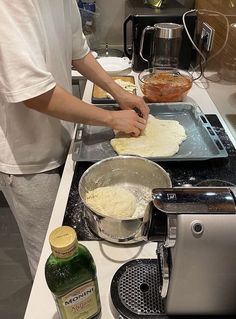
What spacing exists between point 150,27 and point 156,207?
1.17 meters

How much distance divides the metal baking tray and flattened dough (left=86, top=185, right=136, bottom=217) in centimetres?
18

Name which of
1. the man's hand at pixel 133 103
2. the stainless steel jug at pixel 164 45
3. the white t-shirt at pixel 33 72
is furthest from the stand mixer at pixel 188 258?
the stainless steel jug at pixel 164 45

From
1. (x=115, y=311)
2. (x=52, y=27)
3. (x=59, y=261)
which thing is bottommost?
(x=115, y=311)

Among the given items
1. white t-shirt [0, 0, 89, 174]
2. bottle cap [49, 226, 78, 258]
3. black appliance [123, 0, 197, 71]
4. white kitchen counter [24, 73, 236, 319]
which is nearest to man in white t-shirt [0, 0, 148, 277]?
white t-shirt [0, 0, 89, 174]

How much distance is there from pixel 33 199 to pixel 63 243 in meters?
0.53

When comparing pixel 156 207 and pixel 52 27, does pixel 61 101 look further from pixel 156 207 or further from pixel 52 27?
pixel 156 207

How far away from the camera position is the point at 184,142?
101 centimetres

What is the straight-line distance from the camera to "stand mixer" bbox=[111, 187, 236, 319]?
1.48 feet

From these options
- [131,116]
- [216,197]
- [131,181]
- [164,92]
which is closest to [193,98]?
[164,92]

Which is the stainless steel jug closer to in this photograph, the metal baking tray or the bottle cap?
the metal baking tray

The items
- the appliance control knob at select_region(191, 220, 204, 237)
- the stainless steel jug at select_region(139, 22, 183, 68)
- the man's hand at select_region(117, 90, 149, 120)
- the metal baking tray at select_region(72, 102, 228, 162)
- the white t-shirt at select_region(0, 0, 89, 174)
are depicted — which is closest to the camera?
the appliance control knob at select_region(191, 220, 204, 237)

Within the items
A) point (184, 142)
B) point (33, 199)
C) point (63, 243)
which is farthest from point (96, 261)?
point (184, 142)

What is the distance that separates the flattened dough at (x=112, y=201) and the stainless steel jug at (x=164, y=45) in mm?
886

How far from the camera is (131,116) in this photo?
3.28ft
